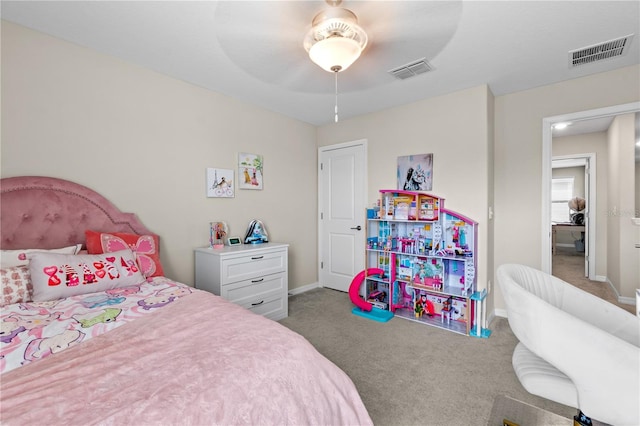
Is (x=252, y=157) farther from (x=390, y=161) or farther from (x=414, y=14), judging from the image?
(x=414, y=14)

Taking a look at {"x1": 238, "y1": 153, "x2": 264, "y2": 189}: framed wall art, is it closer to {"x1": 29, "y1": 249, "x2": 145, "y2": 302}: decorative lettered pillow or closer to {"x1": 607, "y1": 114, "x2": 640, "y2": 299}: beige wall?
{"x1": 29, "y1": 249, "x2": 145, "y2": 302}: decorative lettered pillow

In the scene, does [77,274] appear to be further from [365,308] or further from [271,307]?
[365,308]

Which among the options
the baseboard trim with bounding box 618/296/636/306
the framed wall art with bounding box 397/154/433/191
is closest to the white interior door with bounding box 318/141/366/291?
the framed wall art with bounding box 397/154/433/191

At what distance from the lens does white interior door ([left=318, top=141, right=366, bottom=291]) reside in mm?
4043

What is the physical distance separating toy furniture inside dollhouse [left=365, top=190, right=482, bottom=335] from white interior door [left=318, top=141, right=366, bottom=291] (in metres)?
0.41

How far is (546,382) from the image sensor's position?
1.23 metres

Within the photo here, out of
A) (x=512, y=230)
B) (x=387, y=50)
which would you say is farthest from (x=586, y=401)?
(x=512, y=230)

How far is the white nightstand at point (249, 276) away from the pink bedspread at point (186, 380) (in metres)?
1.29

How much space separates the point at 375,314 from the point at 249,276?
4.88 feet

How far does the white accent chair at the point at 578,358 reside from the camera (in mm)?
1043

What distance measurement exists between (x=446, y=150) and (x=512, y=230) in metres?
1.19

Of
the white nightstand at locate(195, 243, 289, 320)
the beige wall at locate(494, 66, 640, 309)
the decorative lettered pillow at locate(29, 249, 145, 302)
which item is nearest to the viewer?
the decorative lettered pillow at locate(29, 249, 145, 302)

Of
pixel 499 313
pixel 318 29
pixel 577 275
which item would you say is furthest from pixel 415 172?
pixel 577 275

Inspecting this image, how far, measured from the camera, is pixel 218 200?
3.24 metres
